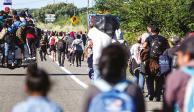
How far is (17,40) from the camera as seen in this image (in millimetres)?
24641

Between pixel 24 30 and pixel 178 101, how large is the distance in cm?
1752

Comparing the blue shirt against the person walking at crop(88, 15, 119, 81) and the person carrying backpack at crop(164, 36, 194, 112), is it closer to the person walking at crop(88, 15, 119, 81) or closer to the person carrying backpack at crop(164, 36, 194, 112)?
the person carrying backpack at crop(164, 36, 194, 112)

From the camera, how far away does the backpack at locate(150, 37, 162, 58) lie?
1533 cm

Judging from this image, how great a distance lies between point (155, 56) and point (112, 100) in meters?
9.86

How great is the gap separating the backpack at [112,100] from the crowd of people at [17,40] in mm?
17640

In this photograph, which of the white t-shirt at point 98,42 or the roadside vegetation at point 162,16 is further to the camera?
the roadside vegetation at point 162,16

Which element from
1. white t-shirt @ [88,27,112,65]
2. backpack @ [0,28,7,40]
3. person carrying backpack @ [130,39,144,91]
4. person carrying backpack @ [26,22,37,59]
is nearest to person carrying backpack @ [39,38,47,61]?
backpack @ [0,28,7,40]

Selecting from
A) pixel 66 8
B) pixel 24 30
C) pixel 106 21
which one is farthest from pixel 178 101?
pixel 66 8

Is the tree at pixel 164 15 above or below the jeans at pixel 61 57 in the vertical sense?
above

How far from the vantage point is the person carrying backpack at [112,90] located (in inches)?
237

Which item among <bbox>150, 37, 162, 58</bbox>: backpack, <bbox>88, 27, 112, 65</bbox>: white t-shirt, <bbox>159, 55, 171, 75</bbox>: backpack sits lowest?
<bbox>159, 55, 171, 75</bbox>: backpack

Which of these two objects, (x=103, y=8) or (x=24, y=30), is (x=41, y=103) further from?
(x=103, y=8)

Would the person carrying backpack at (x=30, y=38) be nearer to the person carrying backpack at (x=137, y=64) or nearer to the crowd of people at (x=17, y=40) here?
the crowd of people at (x=17, y=40)

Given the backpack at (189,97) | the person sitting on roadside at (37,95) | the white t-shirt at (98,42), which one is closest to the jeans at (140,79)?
the white t-shirt at (98,42)
